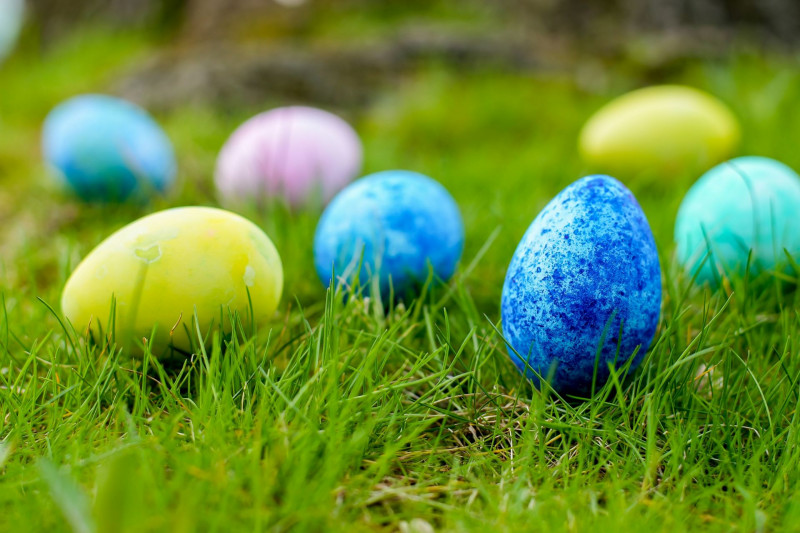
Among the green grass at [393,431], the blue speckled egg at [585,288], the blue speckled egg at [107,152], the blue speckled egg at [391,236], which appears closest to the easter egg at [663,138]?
the green grass at [393,431]

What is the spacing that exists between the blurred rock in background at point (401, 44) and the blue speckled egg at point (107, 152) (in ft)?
5.73

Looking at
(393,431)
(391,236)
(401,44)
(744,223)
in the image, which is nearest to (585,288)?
(393,431)

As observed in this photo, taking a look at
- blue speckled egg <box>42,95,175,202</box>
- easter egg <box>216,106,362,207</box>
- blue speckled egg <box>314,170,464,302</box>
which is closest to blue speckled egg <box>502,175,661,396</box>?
blue speckled egg <box>314,170,464,302</box>

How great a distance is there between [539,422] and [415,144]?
259cm

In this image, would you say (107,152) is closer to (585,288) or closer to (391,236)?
(391,236)

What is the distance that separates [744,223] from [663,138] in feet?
3.49

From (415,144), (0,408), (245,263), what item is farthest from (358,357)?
(415,144)

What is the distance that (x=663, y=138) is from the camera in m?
2.51

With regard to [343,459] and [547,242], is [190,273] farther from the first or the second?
[547,242]

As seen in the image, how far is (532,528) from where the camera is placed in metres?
0.87

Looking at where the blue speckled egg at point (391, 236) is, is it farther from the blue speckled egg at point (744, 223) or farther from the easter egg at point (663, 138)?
the easter egg at point (663, 138)

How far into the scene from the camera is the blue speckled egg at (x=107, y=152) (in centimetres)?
231

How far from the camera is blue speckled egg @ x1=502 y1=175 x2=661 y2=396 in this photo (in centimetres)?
111

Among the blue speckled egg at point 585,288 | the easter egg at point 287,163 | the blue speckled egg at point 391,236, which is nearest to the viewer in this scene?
the blue speckled egg at point 585,288
